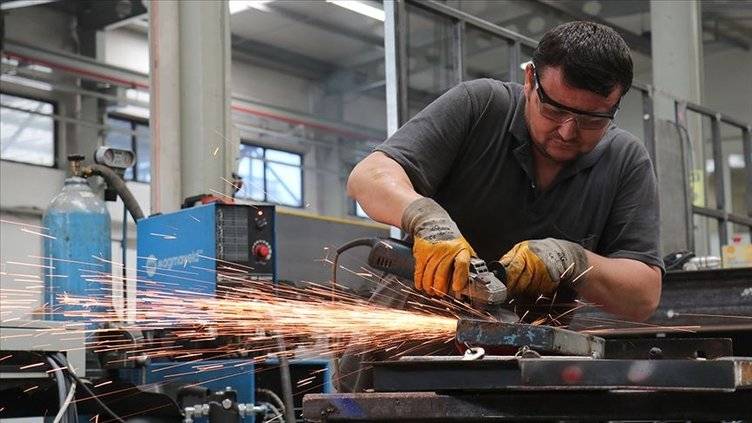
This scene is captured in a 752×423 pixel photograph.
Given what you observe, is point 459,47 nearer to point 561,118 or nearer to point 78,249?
point 78,249

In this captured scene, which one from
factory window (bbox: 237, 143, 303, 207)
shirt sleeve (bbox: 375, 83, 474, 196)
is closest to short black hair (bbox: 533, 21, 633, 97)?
shirt sleeve (bbox: 375, 83, 474, 196)

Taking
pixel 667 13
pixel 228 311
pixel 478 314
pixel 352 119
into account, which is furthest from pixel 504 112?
pixel 352 119

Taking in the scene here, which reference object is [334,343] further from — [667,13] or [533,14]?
[533,14]

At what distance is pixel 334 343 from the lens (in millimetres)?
2543

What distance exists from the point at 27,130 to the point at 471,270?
351 inches

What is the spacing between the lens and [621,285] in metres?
2.27

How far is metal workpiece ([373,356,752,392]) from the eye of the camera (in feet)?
4.74

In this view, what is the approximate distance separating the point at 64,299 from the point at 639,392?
2386 mm

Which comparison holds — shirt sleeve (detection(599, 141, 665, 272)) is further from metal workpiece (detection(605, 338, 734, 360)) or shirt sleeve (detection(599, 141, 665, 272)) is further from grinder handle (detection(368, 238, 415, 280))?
grinder handle (detection(368, 238, 415, 280))

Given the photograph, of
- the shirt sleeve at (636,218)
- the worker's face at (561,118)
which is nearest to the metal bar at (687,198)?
the shirt sleeve at (636,218)

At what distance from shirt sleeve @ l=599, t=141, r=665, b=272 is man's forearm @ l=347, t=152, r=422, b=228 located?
54 centimetres

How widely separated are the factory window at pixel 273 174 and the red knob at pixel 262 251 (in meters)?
7.84

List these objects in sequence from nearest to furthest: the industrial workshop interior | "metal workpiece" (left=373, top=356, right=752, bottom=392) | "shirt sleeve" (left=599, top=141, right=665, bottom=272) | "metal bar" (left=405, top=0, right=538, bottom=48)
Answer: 1. "metal workpiece" (left=373, top=356, right=752, bottom=392)
2. the industrial workshop interior
3. "shirt sleeve" (left=599, top=141, right=665, bottom=272)
4. "metal bar" (left=405, top=0, right=538, bottom=48)

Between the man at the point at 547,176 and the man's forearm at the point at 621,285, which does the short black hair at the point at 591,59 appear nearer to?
the man at the point at 547,176
